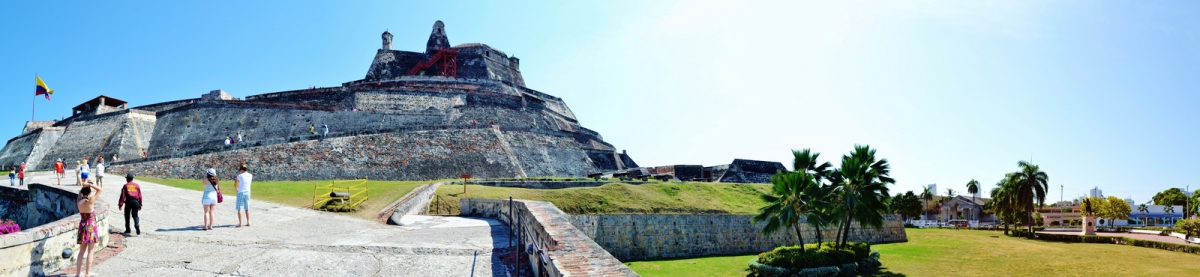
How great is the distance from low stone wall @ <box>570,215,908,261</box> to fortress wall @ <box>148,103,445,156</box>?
2061cm

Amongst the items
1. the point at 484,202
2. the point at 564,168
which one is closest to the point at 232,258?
the point at 484,202

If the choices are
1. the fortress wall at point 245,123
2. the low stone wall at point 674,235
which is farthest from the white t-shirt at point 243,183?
the fortress wall at point 245,123

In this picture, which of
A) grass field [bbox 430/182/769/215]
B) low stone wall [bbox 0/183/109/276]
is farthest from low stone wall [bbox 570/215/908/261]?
low stone wall [bbox 0/183/109/276]

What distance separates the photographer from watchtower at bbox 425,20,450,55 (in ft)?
177

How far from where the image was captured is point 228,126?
36625 millimetres

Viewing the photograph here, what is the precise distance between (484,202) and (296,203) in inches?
200

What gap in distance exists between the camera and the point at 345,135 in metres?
31.9

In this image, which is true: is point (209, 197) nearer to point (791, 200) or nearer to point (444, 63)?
point (791, 200)

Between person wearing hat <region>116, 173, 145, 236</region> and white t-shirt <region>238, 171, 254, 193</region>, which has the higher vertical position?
white t-shirt <region>238, 171, 254, 193</region>

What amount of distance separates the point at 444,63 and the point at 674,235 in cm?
3327

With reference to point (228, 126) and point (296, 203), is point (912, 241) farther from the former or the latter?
point (228, 126)

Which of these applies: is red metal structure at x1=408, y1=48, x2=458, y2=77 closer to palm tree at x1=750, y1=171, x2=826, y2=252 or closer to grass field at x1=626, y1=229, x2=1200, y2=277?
grass field at x1=626, y1=229, x2=1200, y2=277

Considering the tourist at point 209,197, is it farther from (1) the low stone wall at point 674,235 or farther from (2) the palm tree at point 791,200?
(2) the palm tree at point 791,200

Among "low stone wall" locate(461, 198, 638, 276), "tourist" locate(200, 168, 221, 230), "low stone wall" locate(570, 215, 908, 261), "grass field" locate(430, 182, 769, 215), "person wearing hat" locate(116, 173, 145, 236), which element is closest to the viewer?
"low stone wall" locate(461, 198, 638, 276)
